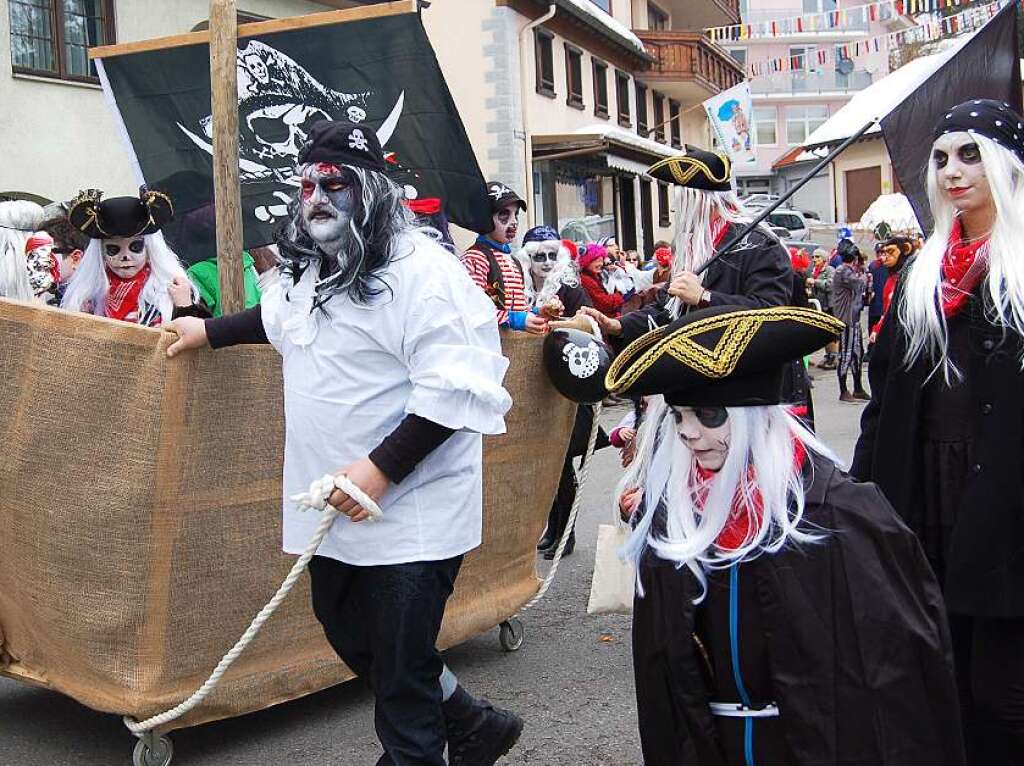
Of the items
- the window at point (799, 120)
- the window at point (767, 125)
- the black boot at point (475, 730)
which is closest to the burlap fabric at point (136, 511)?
the black boot at point (475, 730)

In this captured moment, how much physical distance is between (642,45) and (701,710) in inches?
1193

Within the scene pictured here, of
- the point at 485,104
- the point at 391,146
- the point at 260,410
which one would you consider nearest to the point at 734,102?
the point at 485,104

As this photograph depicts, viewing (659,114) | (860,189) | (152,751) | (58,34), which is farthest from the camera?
(860,189)

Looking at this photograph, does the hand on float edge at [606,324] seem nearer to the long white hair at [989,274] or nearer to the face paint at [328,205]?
the long white hair at [989,274]

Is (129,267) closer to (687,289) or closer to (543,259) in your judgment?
(687,289)

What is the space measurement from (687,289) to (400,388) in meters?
1.59

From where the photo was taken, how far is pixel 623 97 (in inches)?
1213

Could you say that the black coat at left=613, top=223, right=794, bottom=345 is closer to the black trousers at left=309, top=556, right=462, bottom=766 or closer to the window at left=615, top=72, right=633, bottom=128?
the black trousers at left=309, top=556, right=462, bottom=766

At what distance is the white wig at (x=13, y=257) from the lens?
15.8 ft

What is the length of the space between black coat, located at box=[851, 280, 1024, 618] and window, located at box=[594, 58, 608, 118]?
84.0 ft

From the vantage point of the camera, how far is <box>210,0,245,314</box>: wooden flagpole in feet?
13.4

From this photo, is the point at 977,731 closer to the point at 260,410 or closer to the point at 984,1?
the point at 260,410

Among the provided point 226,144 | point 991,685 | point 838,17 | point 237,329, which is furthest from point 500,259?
point 838,17

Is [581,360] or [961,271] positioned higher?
[961,271]
